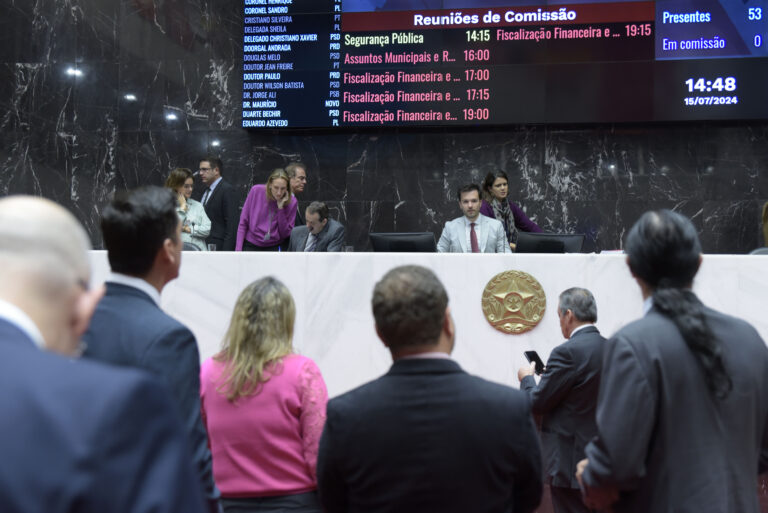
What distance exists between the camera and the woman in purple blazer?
813cm

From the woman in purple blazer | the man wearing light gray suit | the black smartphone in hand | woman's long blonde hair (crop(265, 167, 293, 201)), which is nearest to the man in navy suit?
the black smartphone in hand

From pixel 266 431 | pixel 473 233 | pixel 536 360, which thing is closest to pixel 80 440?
pixel 266 431

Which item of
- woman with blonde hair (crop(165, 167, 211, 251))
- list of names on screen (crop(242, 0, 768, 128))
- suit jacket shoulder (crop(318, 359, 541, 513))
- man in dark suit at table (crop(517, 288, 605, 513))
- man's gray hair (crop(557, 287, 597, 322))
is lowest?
man in dark suit at table (crop(517, 288, 605, 513))

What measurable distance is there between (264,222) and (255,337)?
5.11 metres

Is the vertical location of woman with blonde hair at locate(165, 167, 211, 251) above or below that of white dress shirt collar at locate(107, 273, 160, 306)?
above

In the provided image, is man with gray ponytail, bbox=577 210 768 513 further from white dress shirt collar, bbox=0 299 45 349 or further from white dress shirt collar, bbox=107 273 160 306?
white dress shirt collar, bbox=0 299 45 349

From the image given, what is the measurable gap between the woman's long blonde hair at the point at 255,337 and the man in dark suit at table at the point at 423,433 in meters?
0.72

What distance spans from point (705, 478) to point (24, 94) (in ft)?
32.4

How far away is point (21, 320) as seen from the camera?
87cm

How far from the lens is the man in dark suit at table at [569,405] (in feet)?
11.5

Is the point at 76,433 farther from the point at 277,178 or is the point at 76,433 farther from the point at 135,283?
the point at 277,178

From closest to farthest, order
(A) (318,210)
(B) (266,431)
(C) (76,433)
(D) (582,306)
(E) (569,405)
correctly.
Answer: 1. (C) (76,433)
2. (B) (266,431)
3. (E) (569,405)
4. (D) (582,306)
5. (A) (318,210)

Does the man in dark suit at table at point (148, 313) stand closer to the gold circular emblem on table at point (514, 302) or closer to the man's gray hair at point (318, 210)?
the gold circular emblem on table at point (514, 302)

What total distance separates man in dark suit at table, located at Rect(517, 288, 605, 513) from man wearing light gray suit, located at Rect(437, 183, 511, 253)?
3.10 meters
